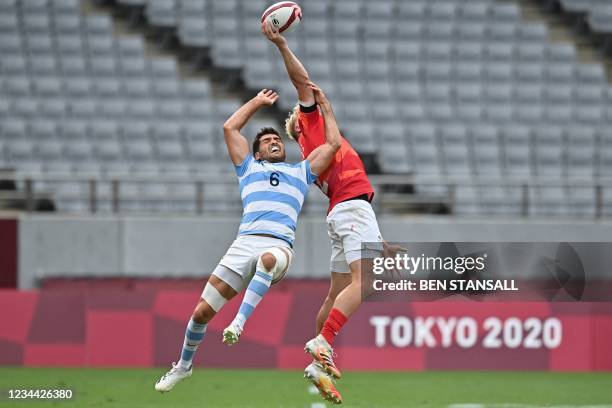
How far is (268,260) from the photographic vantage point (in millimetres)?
7965

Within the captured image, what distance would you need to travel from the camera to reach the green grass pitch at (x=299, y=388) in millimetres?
9511

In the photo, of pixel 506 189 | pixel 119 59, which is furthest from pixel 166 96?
pixel 506 189

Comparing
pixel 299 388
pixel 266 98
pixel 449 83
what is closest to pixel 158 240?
pixel 299 388

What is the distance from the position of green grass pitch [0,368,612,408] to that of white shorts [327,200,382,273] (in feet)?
4.98

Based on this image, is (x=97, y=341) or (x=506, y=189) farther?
(x=506, y=189)

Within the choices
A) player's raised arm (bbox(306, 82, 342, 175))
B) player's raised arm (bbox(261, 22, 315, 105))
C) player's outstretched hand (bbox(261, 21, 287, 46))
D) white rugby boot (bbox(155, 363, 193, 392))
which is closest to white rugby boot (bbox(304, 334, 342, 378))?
white rugby boot (bbox(155, 363, 193, 392))

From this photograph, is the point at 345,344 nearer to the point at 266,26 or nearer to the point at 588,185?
the point at 588,185

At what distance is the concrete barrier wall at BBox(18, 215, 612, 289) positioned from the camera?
48.8 ft

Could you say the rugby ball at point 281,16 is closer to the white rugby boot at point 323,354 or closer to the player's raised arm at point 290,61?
the player's raised arm at point 290,61

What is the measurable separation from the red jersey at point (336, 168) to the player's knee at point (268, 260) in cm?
75

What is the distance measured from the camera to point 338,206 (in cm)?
843

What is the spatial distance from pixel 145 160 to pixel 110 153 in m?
0.50

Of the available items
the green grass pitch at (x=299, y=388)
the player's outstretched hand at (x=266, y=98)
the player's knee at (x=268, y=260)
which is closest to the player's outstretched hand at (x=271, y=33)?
the player's outstretched hand at (x=266, y=98)

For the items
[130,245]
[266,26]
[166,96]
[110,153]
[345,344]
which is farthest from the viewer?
[166,96]
